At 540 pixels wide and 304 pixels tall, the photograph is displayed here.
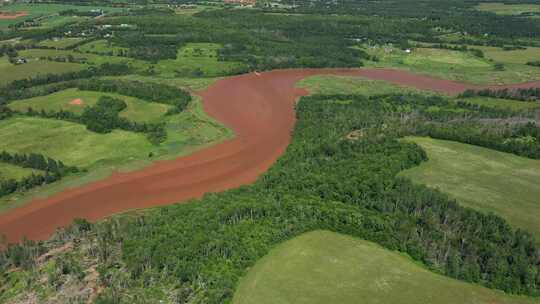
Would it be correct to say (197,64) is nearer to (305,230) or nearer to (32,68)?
(32,68)

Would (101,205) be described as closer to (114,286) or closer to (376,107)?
(114,286)

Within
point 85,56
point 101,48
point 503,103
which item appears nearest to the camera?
point 503,103

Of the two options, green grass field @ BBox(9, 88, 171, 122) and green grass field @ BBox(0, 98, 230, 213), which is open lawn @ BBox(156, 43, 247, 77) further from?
green grass field @ BBox(0, 98, 230, 213)

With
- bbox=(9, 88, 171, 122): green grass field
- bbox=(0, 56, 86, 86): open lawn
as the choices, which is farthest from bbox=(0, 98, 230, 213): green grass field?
bbox=(0, 56, 86, 86): open lawn

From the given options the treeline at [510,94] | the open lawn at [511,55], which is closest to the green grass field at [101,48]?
the treeline at [510,94]

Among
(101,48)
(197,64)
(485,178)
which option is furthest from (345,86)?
(101,48)

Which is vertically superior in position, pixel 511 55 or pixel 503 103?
pixel 511 55

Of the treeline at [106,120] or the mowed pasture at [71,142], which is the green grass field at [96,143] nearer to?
the mowed pasture at [71,142]
